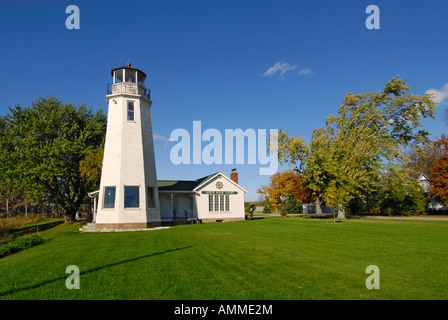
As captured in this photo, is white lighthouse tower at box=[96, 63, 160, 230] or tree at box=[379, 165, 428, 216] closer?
white lighthouse tower at box=[96, 63, 160, 230]

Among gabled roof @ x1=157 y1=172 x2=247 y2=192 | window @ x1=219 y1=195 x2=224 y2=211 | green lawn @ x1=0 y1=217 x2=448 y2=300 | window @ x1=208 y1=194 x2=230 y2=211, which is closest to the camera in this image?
green lawn @ x1=0 y1=217 x2=448 y2=300

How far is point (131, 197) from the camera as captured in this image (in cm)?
2298

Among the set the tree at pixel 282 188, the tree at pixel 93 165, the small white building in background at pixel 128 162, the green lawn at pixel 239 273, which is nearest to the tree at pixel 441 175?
the tree at pixel 282 188

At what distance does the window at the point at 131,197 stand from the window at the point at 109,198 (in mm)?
937

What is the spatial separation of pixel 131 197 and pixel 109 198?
167cm

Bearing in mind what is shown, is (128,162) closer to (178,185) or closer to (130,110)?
(130,110)

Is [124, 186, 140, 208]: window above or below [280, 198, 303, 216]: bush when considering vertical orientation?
above

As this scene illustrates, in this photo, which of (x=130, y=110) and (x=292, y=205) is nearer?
(x=130, y=110)

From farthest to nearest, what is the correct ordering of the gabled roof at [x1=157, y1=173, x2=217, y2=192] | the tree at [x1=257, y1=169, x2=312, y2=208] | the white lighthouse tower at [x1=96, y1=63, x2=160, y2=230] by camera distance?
the tree at [x1=257, y1=169, x2=312, y2=208]
the gabled roof at [x1=157, y1=173, x2=217, y2=192]
the white lighthouse tower at [x1=96, y1=63, x2=160, y2=230]

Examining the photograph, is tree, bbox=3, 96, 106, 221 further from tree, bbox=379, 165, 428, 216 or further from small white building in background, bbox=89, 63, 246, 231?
tree, bbox=379, 165, 428, 216

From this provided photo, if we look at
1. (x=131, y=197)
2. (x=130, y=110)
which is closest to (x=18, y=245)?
(x=131, y=197)

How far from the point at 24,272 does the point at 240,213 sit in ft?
84.6

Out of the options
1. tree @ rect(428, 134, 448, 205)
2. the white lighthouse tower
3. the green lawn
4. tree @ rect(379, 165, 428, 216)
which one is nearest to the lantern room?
the white lighthouse tower

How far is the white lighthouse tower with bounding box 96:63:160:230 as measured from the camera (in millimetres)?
22656
